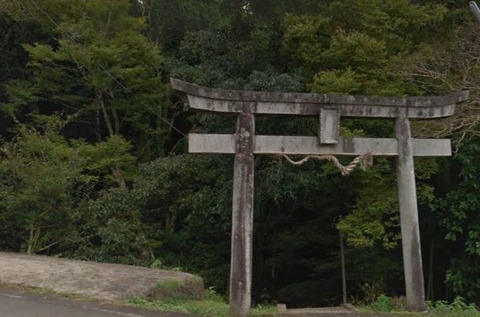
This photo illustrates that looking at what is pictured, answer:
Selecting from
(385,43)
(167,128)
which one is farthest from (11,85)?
(385,43)

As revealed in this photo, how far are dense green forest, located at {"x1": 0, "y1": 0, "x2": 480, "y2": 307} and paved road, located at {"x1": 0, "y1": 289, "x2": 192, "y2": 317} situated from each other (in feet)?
17.6

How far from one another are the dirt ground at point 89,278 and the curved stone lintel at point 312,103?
2.68 meters

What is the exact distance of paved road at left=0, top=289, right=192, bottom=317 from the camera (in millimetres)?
6355

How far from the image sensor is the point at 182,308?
278 inches

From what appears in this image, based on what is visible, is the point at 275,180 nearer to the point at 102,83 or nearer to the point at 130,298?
the point at 130,298

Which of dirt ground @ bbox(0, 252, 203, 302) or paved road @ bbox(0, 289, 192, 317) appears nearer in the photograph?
paved road @ bbox(0, 289, 192, 317)

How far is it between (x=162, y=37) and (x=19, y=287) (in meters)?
14.2

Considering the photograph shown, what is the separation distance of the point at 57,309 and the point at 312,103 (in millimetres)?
4279

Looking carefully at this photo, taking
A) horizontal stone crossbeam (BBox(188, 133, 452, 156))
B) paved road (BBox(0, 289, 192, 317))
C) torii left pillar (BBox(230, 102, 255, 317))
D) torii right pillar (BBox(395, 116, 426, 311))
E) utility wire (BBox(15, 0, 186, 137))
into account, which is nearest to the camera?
paved road (BBox(0, 289, 192, 317))

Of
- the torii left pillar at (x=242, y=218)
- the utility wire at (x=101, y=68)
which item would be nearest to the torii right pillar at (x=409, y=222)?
the torii left pillar at (x=242, y=218)

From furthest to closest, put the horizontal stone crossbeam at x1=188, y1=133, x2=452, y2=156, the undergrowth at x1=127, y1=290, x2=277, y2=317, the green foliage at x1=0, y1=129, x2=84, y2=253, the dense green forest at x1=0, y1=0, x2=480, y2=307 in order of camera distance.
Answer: the green foliage at x1=0, y1=129, x2=84, y2=253 < the dense green forest at x1=0, y1=0, x2=480, y2=307 < the horizontal stone crossbeam at x1=188, y1=133, x2=452, y2=156 < the undergrowth at x1=127, y1=290, x2=277, y2=317

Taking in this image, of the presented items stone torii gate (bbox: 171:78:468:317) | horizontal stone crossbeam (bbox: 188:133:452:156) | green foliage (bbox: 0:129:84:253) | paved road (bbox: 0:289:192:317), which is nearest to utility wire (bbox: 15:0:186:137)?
green foliage (bbox: 0:129:84:253)

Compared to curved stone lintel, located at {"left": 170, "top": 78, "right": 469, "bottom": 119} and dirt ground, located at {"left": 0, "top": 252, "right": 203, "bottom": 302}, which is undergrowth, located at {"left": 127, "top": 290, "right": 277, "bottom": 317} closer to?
dirt ground, located at {"left": 0, "top": 252, "right": 203, "bottom": 302}

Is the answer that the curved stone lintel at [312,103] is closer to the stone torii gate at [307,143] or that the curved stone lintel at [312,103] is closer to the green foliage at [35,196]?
the stone torii gate at [307,143]
